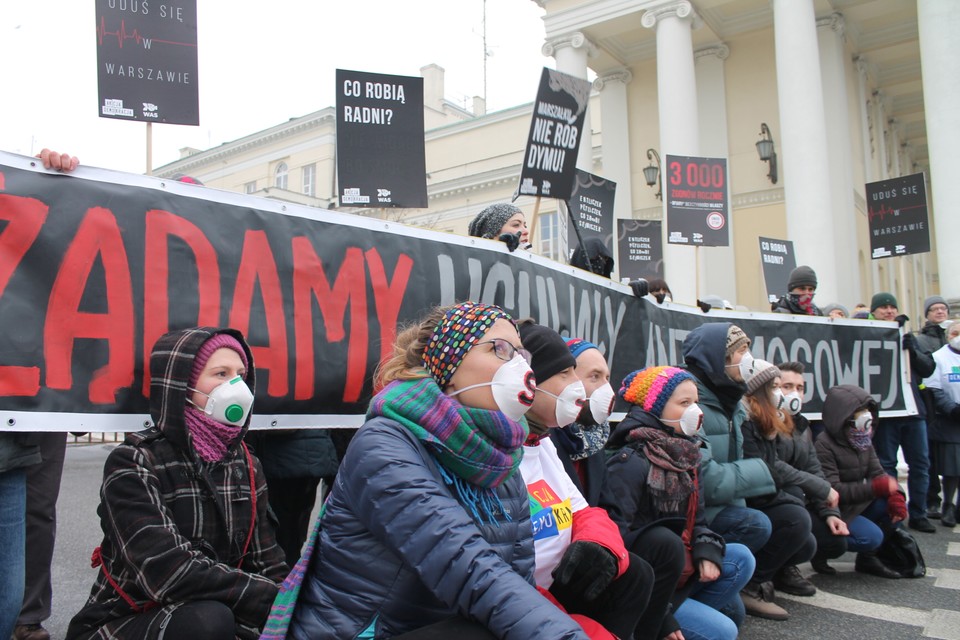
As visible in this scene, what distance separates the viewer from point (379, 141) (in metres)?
4.74

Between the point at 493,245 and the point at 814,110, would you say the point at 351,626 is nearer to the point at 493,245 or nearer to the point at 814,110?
the point at 493,245

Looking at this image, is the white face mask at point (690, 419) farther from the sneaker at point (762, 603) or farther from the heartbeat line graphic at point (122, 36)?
the heartbeat line graphic at point (122, 36)

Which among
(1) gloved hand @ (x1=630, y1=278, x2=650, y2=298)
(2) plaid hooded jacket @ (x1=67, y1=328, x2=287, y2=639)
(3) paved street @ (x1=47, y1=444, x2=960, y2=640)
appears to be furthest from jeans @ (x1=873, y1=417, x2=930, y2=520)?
(2) plaid hooded jacket @ (x1=67, y1=328, x2=287, y2=639)

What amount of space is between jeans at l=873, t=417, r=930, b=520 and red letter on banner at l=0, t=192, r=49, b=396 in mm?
6662

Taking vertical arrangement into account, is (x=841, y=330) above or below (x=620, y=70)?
below

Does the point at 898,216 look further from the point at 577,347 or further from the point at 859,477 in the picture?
the point at 577,347

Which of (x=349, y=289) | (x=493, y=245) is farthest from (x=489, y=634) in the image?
(x=493, y=245)

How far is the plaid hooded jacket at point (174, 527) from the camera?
93.6 inches

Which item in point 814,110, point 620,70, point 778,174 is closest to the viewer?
point 814,110

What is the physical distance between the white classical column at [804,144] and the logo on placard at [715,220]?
8.47 m

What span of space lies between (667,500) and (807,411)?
3648 millimetres

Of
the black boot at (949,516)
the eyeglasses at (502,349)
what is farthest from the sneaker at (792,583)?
the eyeglasses at (502,349)

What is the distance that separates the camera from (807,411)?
654 centimetres

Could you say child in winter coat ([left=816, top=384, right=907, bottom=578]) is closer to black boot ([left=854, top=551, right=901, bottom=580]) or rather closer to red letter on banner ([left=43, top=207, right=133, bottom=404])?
black boot ([left=854, top=551, right=901, bottom=580])
